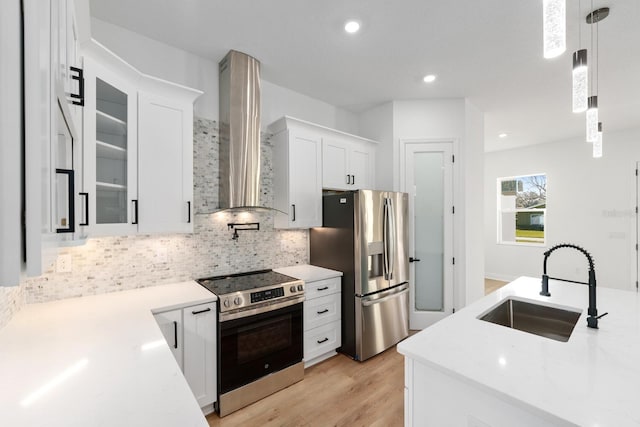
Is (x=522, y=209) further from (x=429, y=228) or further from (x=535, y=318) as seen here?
(x=535, y=318)

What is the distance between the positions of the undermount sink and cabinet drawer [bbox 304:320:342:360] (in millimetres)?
1544

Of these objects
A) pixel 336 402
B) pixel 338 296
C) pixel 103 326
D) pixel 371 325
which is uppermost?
pixel 103 326

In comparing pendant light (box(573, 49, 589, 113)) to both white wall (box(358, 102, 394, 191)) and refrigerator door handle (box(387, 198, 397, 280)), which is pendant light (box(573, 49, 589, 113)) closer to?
refrigerator door handle (box(387, 198, 397, 280))

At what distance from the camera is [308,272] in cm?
→ 303

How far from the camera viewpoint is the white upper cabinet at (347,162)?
132 inches

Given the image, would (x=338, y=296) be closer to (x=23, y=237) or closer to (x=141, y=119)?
(x=141, y=119)

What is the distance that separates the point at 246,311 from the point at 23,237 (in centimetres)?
185

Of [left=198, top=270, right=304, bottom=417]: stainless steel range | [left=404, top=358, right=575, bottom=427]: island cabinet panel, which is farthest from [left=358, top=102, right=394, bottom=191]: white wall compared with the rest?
[left=404, top=358, right=575, bottom=427]: island cabinet panel

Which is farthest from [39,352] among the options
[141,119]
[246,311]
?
[141,119]

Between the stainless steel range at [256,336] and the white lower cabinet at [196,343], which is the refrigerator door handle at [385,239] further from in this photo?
the white lower cabinet at [196,343]

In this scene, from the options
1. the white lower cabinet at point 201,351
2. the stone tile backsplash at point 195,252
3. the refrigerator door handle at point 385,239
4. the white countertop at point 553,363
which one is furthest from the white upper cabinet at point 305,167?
the white countertop at point 553,363

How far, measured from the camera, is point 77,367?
1.13 meters

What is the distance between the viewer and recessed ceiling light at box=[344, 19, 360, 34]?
2.16 metres

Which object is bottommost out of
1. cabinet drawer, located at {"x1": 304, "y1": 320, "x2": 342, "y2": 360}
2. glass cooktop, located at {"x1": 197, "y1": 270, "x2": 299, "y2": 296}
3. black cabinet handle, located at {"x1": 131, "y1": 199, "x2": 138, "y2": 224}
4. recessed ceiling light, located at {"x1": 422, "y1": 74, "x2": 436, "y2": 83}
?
cabinet drawer, located at {"x1": 304, "y1": 320, "x2": 342, "y2": 360}
